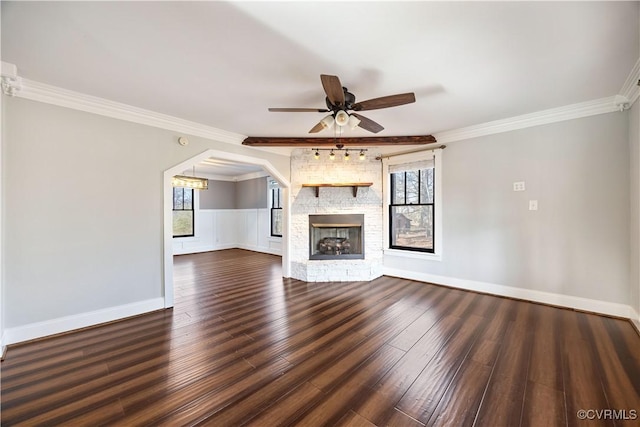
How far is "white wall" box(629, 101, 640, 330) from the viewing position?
8.43ft

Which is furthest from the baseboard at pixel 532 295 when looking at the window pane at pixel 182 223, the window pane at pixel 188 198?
the window pane at pixel 188 198

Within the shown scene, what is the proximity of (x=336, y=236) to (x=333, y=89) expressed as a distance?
3.30 meters

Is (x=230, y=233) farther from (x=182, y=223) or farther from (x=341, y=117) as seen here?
(x=341, y=117)

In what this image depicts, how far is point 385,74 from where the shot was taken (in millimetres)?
2271

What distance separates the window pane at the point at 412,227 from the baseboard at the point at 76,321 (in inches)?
162

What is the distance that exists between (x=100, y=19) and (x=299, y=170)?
340cm

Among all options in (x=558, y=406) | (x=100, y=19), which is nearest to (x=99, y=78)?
(x=100, y=19)

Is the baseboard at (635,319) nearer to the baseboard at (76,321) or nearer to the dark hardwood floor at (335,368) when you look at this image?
the dark hardwood floor at (335,368)

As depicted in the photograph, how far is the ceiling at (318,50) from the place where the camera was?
158 cm

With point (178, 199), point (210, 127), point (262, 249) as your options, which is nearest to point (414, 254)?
point (210, 127)

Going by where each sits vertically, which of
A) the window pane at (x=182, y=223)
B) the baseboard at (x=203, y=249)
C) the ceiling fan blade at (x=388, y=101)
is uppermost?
the ceiling fan blade at (x=388, y=101)

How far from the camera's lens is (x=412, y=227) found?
4.63 m

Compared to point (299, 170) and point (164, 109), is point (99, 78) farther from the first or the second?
point (299, 170)

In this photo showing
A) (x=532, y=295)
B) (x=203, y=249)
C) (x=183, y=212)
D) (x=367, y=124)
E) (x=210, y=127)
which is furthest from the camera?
(x=203, y=249)
